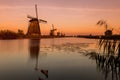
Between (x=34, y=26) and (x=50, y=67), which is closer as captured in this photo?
(x=50, y=67)

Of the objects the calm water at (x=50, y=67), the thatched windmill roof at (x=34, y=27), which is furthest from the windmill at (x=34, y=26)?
the calm water at (x=50, y=67)

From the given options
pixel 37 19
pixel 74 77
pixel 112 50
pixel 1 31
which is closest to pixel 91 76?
pixel 74 77

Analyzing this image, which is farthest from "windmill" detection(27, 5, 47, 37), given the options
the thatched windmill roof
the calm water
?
the calm water

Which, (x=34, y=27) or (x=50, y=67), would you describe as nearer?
(x=50, y=67)

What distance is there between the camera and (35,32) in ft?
313

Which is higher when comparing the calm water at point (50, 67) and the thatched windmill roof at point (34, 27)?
the thatched windmill roof at point (34, 27)

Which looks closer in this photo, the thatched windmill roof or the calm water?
the calm water

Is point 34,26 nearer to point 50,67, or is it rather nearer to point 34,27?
point 34,27

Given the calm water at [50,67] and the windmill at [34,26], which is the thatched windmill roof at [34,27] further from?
the calm water at [50,67]

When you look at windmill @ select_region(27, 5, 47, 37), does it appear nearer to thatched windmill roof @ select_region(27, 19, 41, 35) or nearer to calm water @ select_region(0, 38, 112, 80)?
thatched windmill roof @ select_region(27, 19, 41, 35)

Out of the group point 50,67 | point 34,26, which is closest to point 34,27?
point 34,26

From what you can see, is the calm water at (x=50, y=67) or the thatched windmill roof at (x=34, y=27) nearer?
the calm water at (x=50, y=67)

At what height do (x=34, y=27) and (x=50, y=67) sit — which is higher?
(x=34, y=27)

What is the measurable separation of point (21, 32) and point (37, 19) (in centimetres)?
4275
